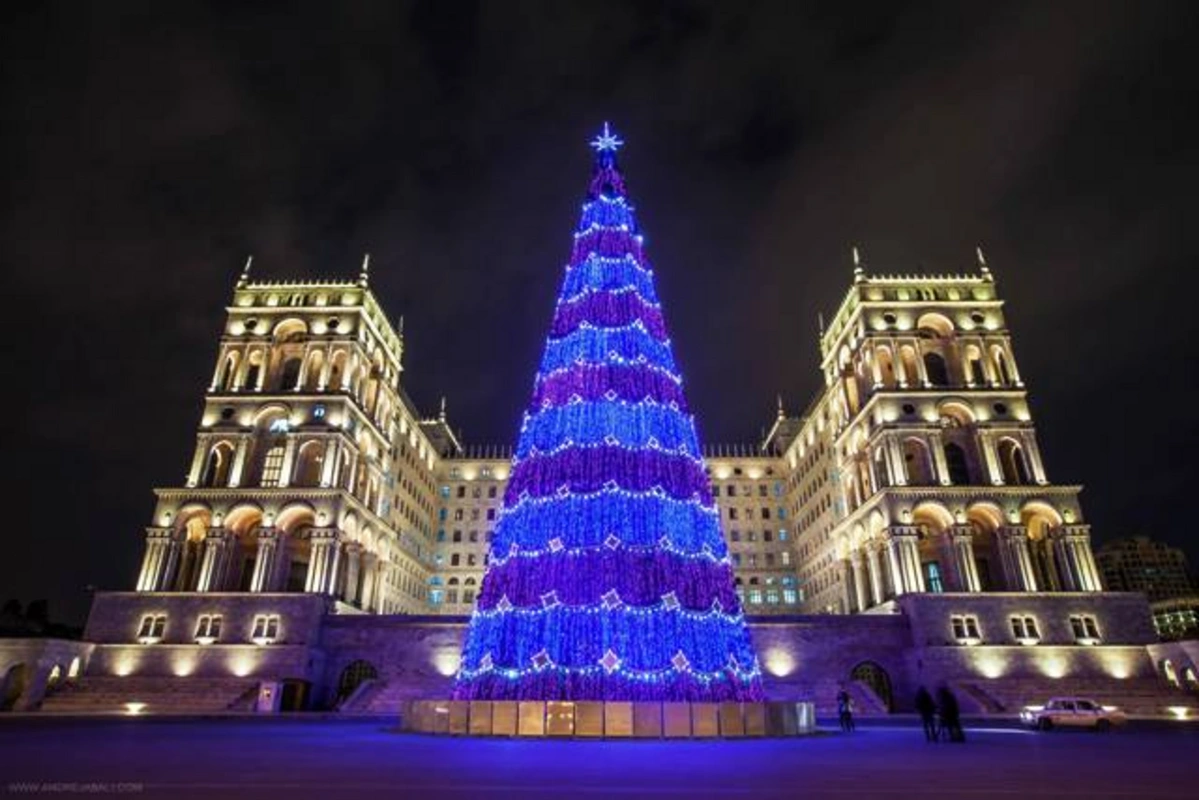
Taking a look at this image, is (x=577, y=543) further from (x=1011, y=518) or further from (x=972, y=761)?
(x=1011, y=518)

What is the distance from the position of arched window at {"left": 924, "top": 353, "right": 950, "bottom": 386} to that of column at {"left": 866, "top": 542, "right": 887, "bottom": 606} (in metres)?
14.7

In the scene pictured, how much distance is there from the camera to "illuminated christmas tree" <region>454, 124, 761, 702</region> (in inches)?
740

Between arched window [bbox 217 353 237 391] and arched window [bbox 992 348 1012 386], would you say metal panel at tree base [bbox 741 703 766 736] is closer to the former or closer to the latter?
arched window [bbox 992 348 1012 386]

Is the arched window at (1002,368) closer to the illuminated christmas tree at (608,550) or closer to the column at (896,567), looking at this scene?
the column at (896,567)

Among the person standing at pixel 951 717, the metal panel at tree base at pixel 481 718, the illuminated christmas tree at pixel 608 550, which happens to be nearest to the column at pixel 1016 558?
the person standing at pixel 951 717

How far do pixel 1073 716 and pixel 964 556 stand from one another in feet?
78.5

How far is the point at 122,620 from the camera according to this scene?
4575 cm

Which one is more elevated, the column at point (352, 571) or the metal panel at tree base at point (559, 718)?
the column at point (352, 571)

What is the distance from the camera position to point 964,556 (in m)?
47.5

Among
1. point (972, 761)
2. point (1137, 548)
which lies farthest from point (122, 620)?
point (1137, 548)

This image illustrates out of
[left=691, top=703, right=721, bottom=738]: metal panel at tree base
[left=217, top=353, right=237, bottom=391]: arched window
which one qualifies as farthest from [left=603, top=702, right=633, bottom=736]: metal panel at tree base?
[left=217, top=353, right=237, bottom=391]: arched window

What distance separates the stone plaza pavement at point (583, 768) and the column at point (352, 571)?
34.5 meters

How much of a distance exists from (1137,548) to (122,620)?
738ft

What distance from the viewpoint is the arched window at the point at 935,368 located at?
2231 inches
